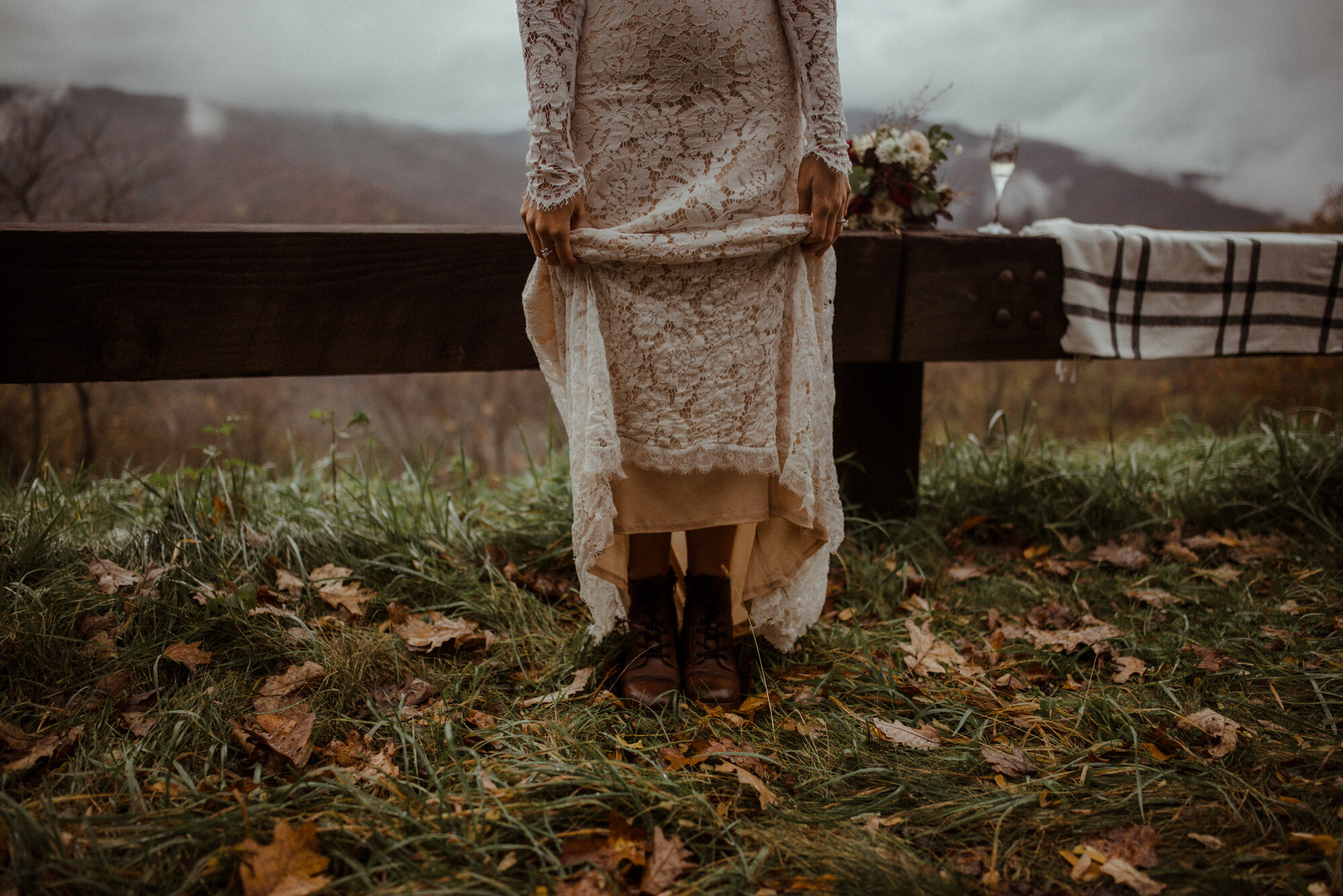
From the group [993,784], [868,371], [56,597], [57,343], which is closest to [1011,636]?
[993,784]

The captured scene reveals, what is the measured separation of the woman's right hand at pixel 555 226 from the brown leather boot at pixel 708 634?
81 cm

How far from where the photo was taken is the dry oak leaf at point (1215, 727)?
4.38ft

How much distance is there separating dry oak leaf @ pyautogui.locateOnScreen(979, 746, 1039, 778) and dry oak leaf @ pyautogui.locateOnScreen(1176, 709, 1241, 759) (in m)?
0.35

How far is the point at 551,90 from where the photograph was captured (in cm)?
127

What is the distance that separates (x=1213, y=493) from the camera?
8.95ft

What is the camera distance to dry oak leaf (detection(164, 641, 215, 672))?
158 cm

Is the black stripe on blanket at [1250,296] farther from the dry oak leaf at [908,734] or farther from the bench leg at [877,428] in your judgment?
the dry oak leaf at [908,734]

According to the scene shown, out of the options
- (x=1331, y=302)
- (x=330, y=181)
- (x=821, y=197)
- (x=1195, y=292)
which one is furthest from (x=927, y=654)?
(x=330, y=181)

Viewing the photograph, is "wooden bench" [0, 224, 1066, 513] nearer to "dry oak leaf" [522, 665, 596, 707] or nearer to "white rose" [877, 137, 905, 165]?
"white rose" [877, 137, 905, 165]

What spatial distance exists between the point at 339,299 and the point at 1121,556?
262cm

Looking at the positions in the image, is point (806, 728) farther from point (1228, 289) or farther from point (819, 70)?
point (1228, 289)

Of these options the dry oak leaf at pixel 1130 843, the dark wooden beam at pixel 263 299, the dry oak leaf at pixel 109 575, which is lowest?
the dry oak leaf at pixel 1130 843

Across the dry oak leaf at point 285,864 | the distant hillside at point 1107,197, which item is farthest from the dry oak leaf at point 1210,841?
the distant hillside at point 1107,197

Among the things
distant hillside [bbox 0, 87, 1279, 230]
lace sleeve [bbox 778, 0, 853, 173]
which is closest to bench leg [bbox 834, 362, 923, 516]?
lace sleeve [bbox 778, 0, 853, 173]
